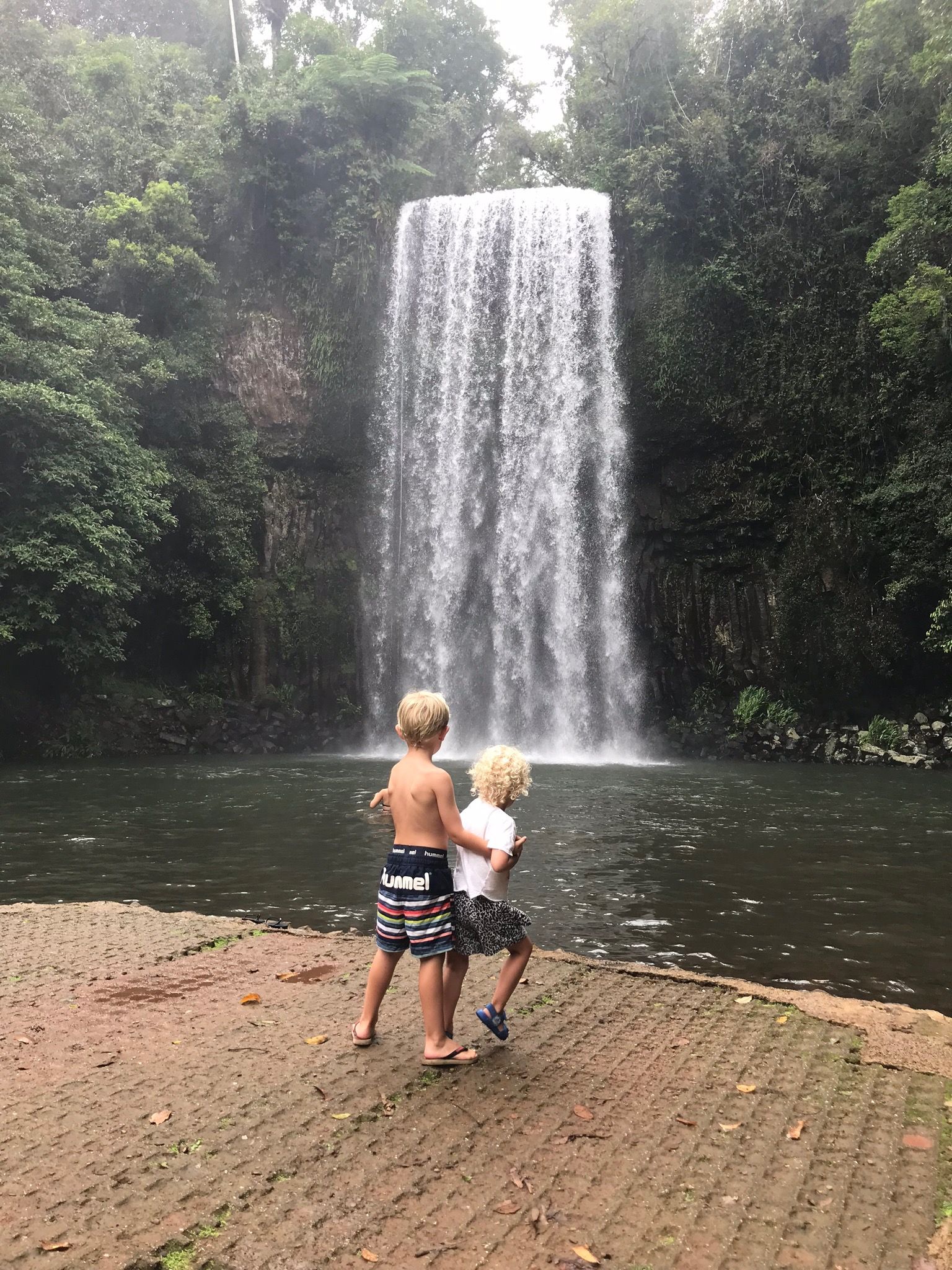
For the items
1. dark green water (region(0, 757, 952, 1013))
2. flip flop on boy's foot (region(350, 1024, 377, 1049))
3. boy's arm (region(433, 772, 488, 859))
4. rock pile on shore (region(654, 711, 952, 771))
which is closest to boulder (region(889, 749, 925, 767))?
rock pile on shore (region(654, 711, 952, 771))

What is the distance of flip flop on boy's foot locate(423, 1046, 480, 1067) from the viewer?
3133 mm

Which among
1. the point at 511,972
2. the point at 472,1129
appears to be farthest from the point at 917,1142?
the point at 511,972

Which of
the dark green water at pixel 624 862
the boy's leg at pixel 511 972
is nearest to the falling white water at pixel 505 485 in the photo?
the dark green water at pixel 624 862

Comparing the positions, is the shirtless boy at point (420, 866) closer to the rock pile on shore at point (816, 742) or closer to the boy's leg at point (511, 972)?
the boy's leg at point (511, 972)


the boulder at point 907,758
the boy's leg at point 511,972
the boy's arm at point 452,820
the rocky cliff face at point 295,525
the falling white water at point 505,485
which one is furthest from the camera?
the rocky cliff face at point 295,525

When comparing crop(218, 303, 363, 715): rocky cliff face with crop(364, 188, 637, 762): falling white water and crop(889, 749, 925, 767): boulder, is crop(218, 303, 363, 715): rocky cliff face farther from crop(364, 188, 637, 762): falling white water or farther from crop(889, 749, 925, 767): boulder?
crop(889, 749, 925, 767): boulder

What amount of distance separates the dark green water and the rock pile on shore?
244cm

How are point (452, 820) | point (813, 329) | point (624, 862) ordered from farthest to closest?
point (813, 329)
point (624, 862)
point (452, 820)

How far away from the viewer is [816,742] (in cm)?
1753

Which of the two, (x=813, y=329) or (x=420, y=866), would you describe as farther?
(x=813, y=329)

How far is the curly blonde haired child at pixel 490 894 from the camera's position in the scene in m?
3.28

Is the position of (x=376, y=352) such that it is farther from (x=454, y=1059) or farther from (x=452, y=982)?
(x=454, y=1059)

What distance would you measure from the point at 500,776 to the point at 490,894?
0.44 meters

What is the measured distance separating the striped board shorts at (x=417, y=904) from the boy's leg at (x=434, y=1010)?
0.06 meters
